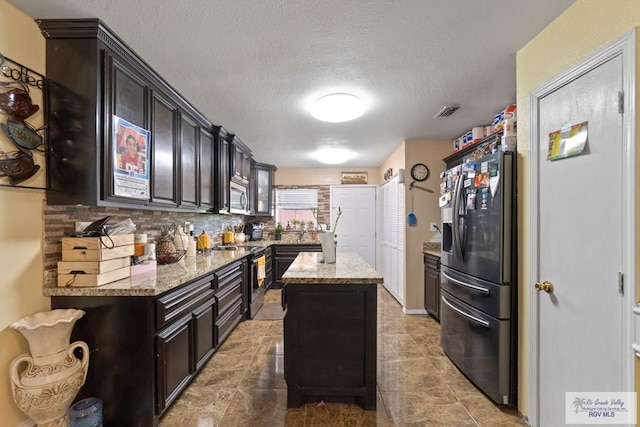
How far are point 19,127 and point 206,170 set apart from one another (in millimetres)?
1784

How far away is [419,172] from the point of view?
12.8 feet

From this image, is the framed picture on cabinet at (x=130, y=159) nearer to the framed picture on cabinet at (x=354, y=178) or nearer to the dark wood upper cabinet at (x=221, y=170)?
the dark wood upper cabinet at (x=221, y=170)

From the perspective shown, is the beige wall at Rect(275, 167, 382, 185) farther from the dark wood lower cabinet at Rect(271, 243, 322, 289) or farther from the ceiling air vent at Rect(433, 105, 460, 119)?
the ceiling air vent at Rect(433, 105, 460, 119)

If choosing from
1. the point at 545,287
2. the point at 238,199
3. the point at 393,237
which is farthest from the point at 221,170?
the point at 545,287

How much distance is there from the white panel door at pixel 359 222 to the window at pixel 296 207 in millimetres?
553

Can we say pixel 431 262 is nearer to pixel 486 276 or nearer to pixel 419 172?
pixel 419 172

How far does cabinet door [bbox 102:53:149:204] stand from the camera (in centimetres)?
171

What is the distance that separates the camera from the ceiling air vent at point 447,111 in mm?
2741

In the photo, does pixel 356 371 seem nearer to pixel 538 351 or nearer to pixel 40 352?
pixel 538 351

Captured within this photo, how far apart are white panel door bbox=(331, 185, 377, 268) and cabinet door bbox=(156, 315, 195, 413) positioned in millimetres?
4031

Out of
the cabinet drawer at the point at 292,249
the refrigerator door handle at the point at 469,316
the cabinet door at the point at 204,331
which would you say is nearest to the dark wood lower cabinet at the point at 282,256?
the cabinet drawer at the point at 292,249

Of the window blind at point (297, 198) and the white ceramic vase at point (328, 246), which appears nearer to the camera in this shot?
the white ceramic vase at point (328, 246)

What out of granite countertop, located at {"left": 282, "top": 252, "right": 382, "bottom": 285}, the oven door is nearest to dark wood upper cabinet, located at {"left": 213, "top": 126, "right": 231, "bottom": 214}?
the oven door

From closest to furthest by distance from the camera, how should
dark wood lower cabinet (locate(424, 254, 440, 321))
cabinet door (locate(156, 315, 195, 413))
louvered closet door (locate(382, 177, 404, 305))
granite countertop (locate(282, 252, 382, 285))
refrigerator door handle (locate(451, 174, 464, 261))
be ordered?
1. cabinet door (locate(156, 315, 195, 413))
2. granite countertop (locate(282, 252, 382, 285))
3. refrigerator door handle (locate(451, 174, 464, 261))
4. dark wood lower cabinet (locate(424, 254, 440, 321))
5. louvered closet door (locate(382, 177, 404, 305))
